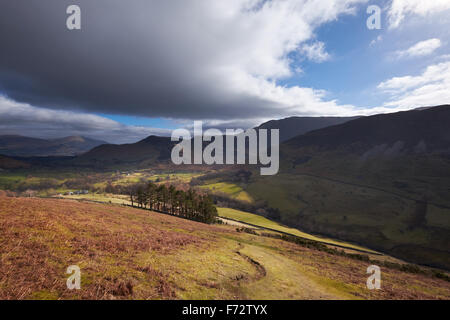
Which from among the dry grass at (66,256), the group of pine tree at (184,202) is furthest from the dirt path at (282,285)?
the group of pine tree at (184,202)

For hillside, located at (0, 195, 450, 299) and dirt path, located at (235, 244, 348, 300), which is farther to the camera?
dirt path, located at (235, 244, 348, 300)

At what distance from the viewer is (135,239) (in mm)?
24484

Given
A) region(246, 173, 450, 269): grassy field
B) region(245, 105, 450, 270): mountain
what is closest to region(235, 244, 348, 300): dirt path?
region(246, 173, 450, 269): grassy field

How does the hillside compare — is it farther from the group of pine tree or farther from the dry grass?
the group of pine tree

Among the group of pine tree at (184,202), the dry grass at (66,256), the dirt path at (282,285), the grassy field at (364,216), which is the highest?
the dry grass at (66,256)

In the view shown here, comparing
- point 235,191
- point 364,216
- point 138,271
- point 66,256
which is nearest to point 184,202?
point 66,256

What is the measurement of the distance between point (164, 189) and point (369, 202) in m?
143

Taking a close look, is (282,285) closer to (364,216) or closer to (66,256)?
(66,256)

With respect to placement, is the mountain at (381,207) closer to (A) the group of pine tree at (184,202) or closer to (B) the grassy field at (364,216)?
(B) the grassy field at (364,216)

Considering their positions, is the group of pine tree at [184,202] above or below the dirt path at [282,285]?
below

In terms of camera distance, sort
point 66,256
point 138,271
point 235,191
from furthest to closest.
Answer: point 235,191
point 66,256
point 138,271

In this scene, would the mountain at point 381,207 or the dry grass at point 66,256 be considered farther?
the mountain at point 381,207

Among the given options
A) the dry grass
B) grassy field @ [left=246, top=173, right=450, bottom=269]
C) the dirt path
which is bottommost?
grassy field @ [left=246, top=173, right=450, bottom=269]
